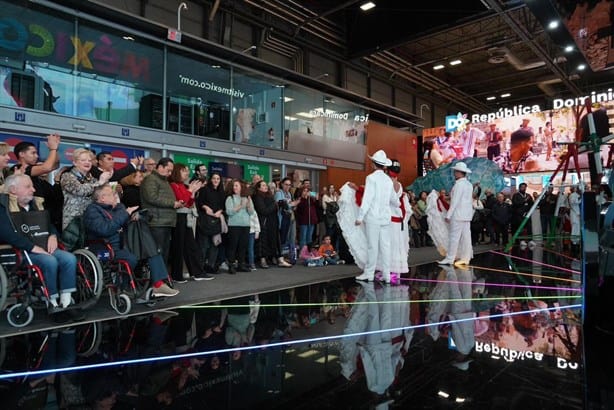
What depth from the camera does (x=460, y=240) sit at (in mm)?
7785

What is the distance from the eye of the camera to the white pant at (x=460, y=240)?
24.5 feet

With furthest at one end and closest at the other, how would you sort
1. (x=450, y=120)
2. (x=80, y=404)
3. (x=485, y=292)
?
(x=450, y=120) → (x=485, y=292) → (x=80, y=404)

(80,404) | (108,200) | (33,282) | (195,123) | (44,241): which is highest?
(195,123)

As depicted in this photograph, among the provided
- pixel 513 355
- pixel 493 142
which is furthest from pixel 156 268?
pixel 493 142

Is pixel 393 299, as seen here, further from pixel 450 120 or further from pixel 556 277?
pixel 450 120

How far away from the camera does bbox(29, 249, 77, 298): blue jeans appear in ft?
11.9

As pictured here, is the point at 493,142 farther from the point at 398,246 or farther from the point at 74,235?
the point at 74,235

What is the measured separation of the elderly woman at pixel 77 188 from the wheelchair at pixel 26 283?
0.48 meters

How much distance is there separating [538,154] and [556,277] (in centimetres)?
1448

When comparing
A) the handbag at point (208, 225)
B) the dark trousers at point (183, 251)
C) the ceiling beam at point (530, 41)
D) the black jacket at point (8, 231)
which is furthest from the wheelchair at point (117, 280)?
the ceiling beam at point (530, 41)

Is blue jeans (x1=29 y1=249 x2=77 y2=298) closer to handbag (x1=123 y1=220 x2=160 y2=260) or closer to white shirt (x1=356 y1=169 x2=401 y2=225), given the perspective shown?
handbag (x1=123 y1=220 x2=160 y2=260)

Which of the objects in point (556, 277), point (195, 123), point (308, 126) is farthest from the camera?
point (308, 126)

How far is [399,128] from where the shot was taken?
58.8 ft

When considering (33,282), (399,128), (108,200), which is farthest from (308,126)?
(33,282)
